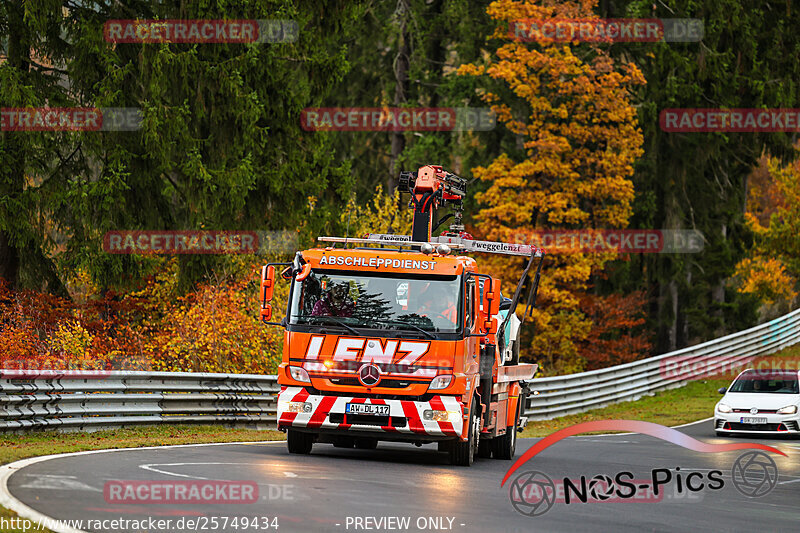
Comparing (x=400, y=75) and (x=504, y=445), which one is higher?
(x=400, y=75)

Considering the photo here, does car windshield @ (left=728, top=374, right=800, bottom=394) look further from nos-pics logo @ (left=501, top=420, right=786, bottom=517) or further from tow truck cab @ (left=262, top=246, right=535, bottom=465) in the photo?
tow truck cab @ (left=262, top=246, right=535, bottom=465)

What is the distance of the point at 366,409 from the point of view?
1560 cm

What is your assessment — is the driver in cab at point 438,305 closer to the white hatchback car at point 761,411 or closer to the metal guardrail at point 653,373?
the white hatchback car at point 761,411

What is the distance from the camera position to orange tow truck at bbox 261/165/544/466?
615 inches

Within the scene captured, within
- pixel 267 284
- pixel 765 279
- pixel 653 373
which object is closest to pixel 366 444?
pixel 267 284

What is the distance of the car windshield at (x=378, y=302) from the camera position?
15.9 m

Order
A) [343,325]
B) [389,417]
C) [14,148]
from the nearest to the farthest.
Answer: [389,417] → [343,325] → [14,148]

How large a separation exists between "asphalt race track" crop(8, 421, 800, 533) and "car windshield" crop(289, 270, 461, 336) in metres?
1.81

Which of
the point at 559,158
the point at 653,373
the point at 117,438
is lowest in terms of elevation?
the point at 117,438

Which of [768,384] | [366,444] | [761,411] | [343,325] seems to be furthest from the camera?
[768,384]

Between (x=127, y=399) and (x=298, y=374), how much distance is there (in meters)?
4.42

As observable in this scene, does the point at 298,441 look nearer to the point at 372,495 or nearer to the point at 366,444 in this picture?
the point at 366,444

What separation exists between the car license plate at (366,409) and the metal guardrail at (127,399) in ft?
14.7

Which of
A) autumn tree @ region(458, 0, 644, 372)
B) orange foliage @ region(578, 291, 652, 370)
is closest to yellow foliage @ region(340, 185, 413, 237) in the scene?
autumn tree @ region(458, 0, 644, 372)
